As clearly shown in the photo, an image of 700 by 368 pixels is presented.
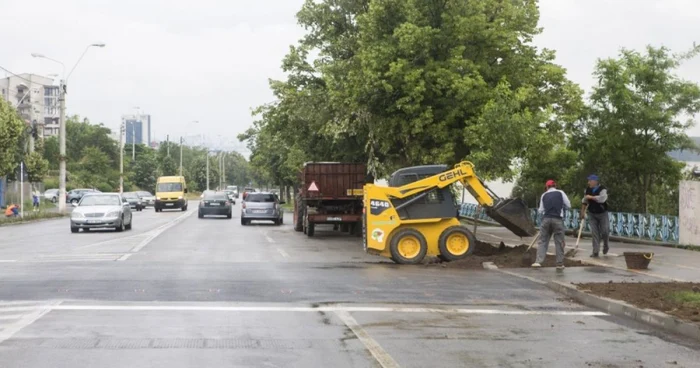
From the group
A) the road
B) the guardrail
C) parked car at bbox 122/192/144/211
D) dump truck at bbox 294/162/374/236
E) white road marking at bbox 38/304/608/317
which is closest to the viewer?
the road

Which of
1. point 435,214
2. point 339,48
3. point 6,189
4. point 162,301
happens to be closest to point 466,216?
point 339,48

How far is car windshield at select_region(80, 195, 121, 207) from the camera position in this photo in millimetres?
35562

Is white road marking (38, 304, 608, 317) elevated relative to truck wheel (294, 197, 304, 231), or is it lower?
lower

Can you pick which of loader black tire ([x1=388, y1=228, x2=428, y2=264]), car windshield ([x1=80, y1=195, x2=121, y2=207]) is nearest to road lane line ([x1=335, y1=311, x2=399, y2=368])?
loader black tire ([x1=388, y1=228, x2=428, y2=264])

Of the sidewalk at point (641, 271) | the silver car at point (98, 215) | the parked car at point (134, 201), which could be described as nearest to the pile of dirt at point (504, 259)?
the sidewalk at point (641, 271)

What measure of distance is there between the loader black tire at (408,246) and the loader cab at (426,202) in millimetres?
359

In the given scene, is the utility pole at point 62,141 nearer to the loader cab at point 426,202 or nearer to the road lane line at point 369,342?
the loader cab at point 426,202

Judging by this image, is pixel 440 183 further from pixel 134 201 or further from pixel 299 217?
pixel 134 201

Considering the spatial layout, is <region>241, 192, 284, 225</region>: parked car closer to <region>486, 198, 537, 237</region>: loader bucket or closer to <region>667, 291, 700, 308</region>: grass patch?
<region>486, 198, 537, 237</region>: loader bucket

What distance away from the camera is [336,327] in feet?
34.0

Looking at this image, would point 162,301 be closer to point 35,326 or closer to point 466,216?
point 35,326

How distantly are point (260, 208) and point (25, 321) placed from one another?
3290cm

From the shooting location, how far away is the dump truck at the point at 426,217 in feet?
65.8

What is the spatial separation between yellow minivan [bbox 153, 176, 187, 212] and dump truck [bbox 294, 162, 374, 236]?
35119mm
